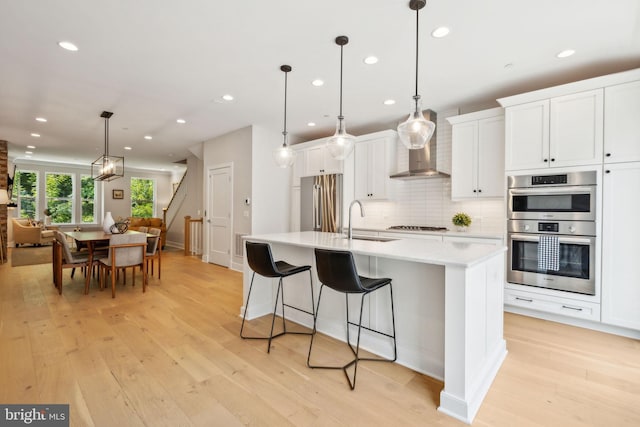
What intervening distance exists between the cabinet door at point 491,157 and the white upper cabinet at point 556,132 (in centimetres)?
23

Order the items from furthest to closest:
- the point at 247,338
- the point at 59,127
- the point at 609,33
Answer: the point at 59,127
the point at 247,338
the point at 609,33

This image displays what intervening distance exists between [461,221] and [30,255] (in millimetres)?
9392

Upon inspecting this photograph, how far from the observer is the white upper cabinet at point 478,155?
3633 mm

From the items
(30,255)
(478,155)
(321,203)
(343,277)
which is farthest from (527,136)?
(30,255)

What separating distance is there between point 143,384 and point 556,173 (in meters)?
4.16

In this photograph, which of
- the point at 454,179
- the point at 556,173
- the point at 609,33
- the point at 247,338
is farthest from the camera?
the point at 454,179

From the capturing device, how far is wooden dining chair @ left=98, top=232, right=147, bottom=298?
3902mm

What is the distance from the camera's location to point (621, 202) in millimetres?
2787

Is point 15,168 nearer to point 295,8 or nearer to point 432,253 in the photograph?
point 295,8

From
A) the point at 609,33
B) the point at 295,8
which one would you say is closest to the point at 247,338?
the point at 295,8

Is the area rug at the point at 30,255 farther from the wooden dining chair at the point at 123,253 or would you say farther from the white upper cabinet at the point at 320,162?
the white upper cabinet at the point at 320,162

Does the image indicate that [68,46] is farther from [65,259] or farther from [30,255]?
[30,255]

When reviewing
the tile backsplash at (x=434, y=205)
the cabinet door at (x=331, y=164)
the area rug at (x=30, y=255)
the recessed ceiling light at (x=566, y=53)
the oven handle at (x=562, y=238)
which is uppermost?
the recessed ceiling light at (x=566, y=53)

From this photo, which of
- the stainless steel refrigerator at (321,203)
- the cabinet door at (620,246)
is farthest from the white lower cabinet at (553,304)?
the stainless steel refrigerator at (321,203)
